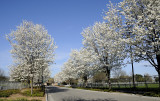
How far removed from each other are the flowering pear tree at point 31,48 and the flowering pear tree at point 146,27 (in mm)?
12958

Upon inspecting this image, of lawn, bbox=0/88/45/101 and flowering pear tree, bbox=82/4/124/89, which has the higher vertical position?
flowering pear tree, bbox=82/4/124/89

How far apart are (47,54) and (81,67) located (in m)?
14.6

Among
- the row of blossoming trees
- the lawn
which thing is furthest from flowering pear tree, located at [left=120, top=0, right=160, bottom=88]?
the lawn

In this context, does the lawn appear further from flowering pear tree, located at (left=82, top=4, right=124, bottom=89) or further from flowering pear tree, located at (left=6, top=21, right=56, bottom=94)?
flowering pear tree, located at (left=82, top=4, right=124, bottom=89)

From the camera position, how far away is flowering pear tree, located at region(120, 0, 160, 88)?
13.2 meters

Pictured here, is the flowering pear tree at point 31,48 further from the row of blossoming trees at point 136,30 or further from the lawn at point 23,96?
the row of blossoming trees at point 136,30

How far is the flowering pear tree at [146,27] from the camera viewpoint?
13180 millimetres

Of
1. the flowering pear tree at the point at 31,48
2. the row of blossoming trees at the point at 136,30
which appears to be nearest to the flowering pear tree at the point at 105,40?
the row of blossoming trees at the point at 136,30

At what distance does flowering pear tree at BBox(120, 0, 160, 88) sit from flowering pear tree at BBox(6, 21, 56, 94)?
42.5 ft

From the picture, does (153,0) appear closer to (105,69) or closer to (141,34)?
(141,34)

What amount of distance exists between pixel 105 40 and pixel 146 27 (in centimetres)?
1059

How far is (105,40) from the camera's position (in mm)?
24781

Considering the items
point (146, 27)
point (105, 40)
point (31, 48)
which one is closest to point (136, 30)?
point (146, 27)

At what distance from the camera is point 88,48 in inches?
1079
